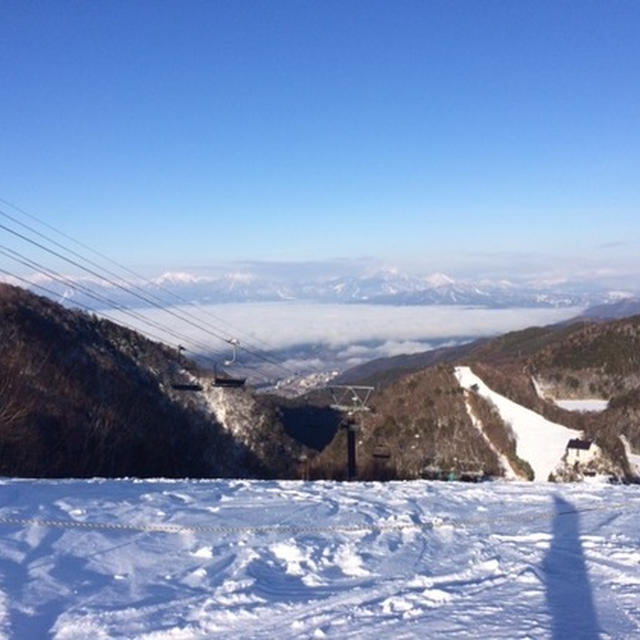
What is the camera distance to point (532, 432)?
43.8m

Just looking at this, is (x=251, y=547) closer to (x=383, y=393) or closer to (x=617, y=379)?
(x=383, y=393)

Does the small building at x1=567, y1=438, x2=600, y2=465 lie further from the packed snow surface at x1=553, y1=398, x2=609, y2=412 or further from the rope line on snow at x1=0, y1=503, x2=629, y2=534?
the rope line on snow at x1=0, y1=503, x2=629, y2=534

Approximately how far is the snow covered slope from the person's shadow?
3135 centimetres

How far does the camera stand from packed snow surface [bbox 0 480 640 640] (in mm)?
5871

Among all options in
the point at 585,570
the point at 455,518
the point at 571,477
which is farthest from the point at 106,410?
the point at 585,570

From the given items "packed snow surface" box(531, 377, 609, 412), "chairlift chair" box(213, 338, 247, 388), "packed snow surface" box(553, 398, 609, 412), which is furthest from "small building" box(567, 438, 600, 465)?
"chairlift chair" box(213, 338, 247, 388)

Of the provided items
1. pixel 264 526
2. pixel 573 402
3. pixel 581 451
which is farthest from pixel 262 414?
pixel 264 526

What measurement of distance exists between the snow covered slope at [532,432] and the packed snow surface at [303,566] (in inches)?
1186

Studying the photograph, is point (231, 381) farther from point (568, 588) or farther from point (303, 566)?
point (568, 588)

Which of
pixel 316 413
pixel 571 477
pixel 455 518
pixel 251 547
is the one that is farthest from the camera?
pixel 316 413

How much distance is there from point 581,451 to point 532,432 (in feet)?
13.1

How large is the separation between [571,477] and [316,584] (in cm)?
3358

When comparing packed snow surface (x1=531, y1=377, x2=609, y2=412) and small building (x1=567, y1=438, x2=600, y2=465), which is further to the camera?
packed snow surface (x1=531, y1=377, x2=609, y2=412)

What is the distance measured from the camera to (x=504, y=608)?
636 cm
